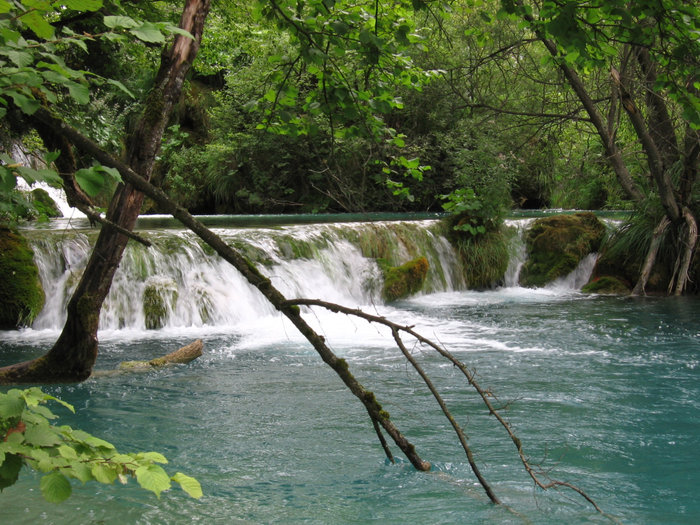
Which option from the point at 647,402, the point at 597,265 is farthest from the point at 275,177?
the point at 647,402

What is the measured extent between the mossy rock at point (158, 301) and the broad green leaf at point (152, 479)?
7674 millimetres

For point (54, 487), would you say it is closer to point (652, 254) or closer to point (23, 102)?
point (23, 102)

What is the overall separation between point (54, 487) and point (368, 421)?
3.51 meters

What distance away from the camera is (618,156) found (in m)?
11.2

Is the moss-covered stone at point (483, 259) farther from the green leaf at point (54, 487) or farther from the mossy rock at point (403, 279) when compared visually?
the green leaf at point (54, 487)

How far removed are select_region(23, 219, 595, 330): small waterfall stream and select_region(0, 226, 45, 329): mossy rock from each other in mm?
160

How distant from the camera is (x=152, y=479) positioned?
1629mm

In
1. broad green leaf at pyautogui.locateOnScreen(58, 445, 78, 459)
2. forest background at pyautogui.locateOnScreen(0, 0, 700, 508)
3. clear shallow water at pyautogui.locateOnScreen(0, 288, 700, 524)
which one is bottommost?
clear shallow water at pyautogui.locateOnScreen(0, 288, 700, 524)

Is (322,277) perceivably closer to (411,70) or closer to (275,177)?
(411,70)

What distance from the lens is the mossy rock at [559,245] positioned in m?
13.7

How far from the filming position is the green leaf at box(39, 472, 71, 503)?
5.24 feet

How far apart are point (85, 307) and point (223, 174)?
61.7 feet

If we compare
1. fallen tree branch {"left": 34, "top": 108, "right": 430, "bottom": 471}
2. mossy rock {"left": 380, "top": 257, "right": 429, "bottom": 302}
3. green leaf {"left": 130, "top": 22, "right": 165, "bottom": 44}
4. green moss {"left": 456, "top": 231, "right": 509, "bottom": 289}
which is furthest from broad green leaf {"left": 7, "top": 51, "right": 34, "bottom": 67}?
green moss {"left": 456, "top": 231, "right": 509, "bottom": 289}

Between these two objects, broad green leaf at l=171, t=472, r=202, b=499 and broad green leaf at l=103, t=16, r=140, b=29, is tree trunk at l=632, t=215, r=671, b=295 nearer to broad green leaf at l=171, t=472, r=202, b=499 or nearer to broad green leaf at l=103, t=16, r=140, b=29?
broad green leaf at l=171, t=472, r=202, b=499
